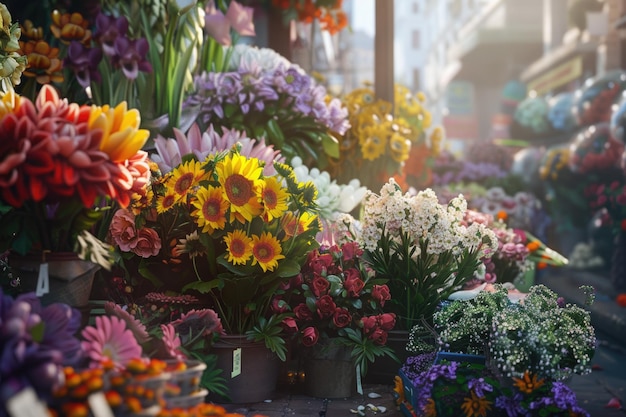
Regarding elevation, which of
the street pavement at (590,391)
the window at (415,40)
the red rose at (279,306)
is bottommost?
the street pavement at (590,391)

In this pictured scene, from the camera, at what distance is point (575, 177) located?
10.4 meters

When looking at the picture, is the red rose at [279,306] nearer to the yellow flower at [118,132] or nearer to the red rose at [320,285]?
the red rose at [320,285]

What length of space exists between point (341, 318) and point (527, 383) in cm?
88

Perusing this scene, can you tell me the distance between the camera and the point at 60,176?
2301mm

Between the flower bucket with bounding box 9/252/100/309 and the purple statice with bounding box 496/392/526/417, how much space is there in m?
1.39

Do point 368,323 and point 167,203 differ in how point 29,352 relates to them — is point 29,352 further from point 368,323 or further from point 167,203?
point 368,323

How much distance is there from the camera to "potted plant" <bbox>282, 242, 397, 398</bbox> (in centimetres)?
351

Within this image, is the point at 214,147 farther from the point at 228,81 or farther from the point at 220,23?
the point at 220,23

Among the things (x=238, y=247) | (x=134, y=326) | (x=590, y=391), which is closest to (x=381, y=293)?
(x=238, y=247)

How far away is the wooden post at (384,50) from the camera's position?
5953mm

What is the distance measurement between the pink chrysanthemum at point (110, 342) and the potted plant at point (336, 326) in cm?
121

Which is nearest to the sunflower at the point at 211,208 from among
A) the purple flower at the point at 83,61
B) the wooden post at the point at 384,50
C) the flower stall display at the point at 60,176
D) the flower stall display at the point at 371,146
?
the flower stall display at the point at 60,176

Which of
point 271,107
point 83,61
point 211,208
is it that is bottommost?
point 211,208

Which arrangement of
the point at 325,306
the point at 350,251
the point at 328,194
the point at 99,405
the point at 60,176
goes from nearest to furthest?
1. the point at 99,405
2. the point at 60,176
3. the point at 325,306
4. the point at 350,251
5. the point at 328,194
